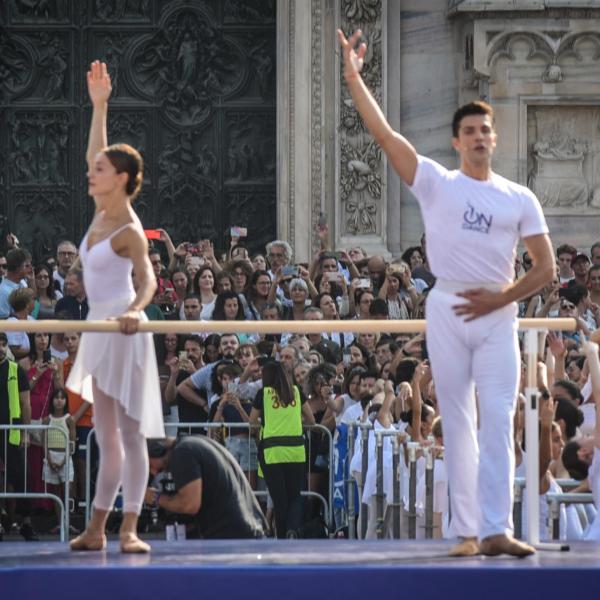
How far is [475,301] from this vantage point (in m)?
9.47

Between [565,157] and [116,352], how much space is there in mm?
15034

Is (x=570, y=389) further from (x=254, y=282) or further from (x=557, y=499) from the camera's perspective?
(x=254, y=282)

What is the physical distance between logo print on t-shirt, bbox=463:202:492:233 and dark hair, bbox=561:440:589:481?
2.91 m

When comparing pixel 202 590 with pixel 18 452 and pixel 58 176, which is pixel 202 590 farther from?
pixel 58 176

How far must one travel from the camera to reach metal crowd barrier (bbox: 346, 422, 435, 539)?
1405 centimetres

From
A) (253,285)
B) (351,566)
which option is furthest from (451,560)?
(253,285)

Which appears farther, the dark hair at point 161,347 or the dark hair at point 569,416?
the dark hair at point 161,347

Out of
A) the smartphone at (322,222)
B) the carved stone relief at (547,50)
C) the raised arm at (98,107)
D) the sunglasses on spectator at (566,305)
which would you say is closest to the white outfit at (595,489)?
the raised arm at (98,107)

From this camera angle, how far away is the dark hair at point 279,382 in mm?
16078

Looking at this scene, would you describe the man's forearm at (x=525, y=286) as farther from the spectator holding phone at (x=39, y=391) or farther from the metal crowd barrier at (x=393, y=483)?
the spectator holding phone at (x=39, y=391)

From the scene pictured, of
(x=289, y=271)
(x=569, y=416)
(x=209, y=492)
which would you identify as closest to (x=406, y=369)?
(x=289, y=271)

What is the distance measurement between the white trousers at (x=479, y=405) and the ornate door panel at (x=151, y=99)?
15.6 meters

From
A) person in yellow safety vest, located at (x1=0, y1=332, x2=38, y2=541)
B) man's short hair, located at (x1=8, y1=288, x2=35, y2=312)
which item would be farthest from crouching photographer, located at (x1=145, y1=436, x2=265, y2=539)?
man's short hair, located at (x1=8, y1=288, x2=35, y2=312)

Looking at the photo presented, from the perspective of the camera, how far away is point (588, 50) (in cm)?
2430
